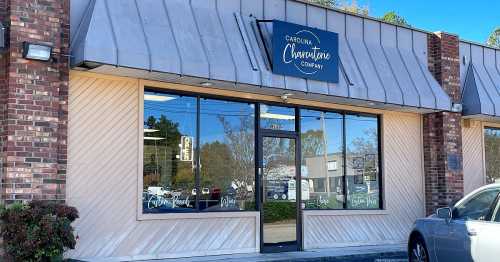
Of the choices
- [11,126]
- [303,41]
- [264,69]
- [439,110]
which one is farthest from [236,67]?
[439,110]

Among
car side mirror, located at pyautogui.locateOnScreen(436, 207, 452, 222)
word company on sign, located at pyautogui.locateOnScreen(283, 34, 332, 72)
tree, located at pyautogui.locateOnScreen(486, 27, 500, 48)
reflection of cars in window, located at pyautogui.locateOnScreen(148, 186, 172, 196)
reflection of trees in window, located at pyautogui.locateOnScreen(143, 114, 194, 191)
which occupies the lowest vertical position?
car side mirror, located at pyautogui.locateOnScreen(436, 207, 452, 222)

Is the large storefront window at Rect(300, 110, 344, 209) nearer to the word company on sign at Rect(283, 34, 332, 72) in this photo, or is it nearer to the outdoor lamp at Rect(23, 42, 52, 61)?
the word company on sign at Rect(283, 34, 332, 72)

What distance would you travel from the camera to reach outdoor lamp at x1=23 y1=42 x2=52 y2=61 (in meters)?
9.19

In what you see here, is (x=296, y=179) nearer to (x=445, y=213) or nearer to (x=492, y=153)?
(x=445, y=213)

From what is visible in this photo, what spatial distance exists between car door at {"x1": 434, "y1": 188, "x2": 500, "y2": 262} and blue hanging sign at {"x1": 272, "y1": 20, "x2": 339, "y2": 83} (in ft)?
14.2

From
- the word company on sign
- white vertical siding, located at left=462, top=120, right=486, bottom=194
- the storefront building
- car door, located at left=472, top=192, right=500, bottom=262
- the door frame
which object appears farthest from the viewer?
white vertical siding, located at left=462, top=120, right=486, bottom=194

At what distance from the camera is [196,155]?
37.8ft

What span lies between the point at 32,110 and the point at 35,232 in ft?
6.33

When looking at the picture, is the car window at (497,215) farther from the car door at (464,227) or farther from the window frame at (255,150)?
the window frame at (255,150)

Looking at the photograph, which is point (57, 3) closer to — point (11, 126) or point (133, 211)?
point (11, 126)

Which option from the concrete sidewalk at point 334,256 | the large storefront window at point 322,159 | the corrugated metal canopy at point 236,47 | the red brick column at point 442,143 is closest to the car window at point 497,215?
the concrete sidewalk at point 334,256

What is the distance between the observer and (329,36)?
12.7m

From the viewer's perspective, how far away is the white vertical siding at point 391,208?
13273 mm

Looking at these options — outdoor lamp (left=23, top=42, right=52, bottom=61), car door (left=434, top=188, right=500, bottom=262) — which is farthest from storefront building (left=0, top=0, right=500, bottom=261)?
car door (left=434, top=188, right=500, bottom=262)
